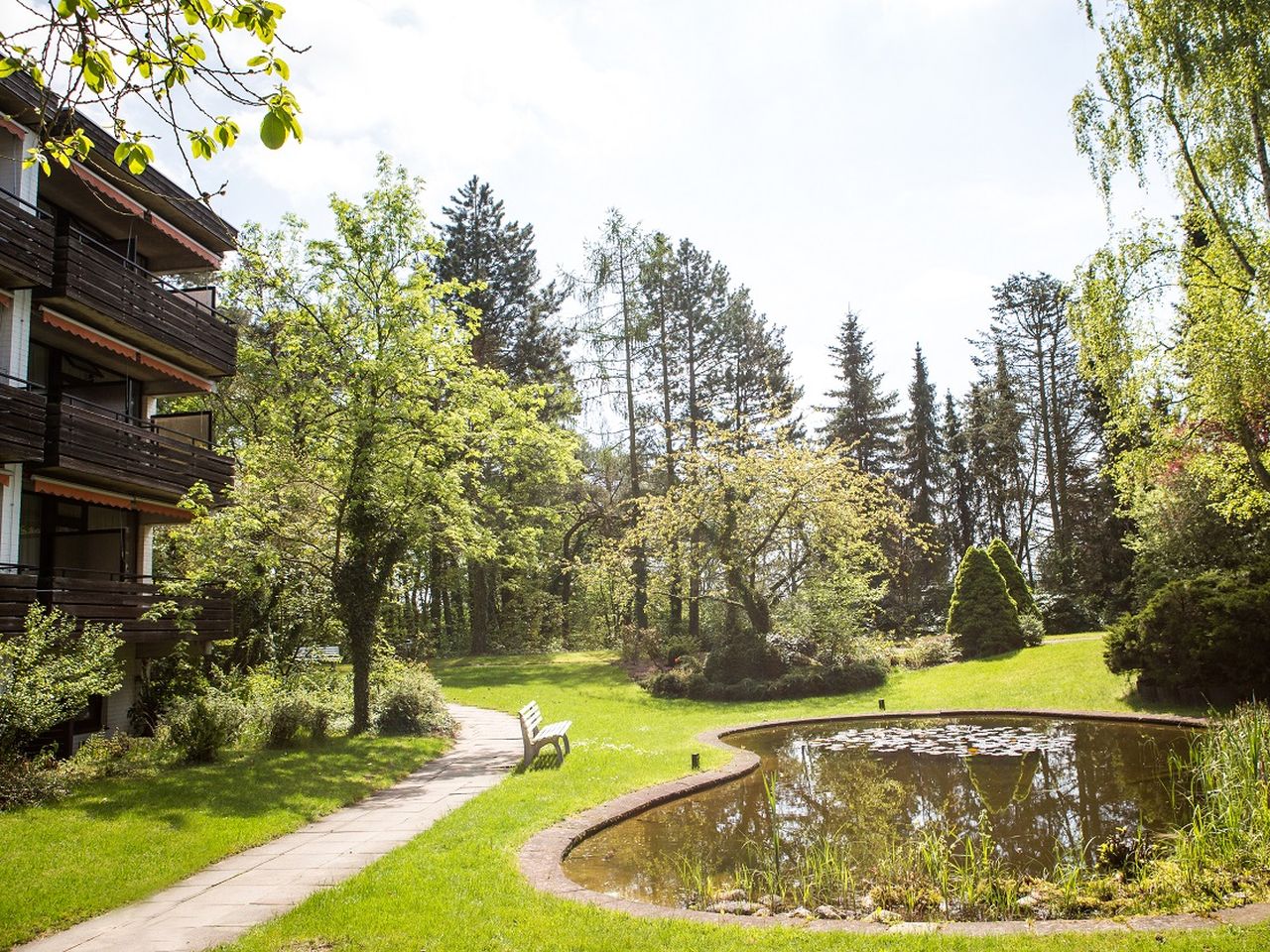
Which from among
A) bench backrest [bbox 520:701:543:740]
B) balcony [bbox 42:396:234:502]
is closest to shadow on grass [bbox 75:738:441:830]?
bench backrest [bbox 520:701:543:740]

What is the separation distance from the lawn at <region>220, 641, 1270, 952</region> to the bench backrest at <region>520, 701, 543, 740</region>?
2.11 ft

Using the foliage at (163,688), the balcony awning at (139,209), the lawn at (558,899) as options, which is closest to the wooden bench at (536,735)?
the lawn at (558,899)

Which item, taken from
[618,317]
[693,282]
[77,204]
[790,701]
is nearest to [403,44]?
[77,204]

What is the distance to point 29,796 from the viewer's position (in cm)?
848

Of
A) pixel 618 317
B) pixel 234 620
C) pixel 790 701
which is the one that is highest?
pixel 618 317

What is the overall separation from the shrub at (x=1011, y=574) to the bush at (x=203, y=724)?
21569 mm

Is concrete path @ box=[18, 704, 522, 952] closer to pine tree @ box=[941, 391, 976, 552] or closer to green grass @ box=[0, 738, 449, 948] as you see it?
green grass @ box=[0, 738, 449, 948]

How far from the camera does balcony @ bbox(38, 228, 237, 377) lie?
13.5 meters

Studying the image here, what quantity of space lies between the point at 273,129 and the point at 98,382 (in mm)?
15421

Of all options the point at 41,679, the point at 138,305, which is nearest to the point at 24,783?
the point at 41,679

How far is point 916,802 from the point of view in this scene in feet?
29.7

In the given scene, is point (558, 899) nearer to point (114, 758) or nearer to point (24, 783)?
point (24, 783)

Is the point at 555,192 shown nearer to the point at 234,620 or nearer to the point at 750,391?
the point at 234,620

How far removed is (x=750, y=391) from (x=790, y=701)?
73.6ft
